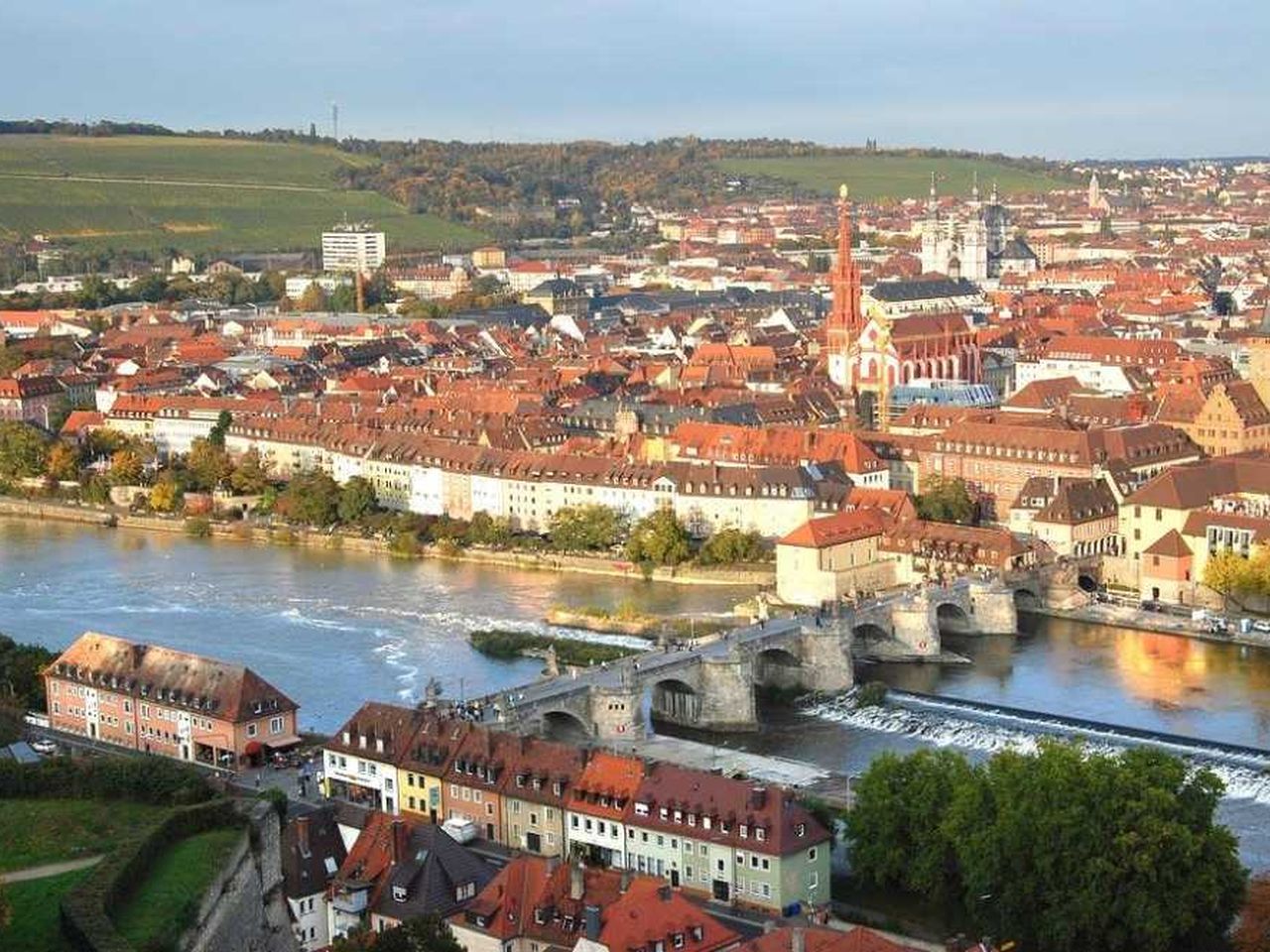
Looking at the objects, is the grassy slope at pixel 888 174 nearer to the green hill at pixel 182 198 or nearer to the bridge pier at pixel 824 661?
the green hill at pixel 182 198

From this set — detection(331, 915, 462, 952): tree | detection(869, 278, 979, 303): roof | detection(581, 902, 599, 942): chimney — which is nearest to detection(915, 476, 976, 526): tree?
detection(581, 902, 599, 942): chimney

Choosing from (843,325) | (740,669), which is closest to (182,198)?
(843,325)

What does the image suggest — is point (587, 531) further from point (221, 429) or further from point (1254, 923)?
point (1254, 923)

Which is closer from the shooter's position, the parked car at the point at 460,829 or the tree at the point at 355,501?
the parked car at the point at 460,829

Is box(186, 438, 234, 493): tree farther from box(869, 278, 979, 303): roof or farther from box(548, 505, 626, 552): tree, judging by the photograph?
box(869, 278, 979, 303): roof

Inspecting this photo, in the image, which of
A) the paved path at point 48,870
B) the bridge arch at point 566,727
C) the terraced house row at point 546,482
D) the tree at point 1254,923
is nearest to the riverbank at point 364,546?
the terraced house row at point 546,482
